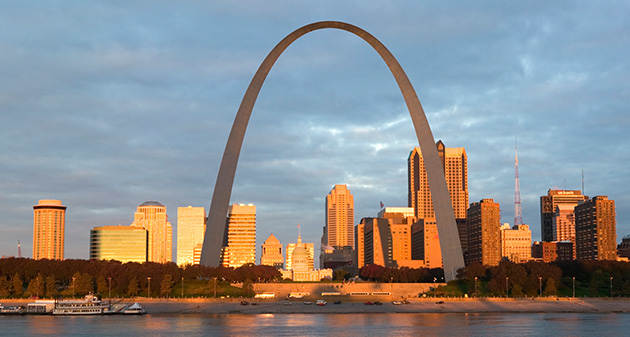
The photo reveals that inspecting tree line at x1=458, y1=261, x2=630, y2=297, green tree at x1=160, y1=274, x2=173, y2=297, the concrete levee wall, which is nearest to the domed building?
the concrete levee wall

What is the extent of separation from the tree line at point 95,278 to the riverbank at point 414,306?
19.0ft

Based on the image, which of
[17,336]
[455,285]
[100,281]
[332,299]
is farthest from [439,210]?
[17,336]

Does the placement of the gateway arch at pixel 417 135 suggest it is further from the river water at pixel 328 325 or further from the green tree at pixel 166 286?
the river water at pixel 328 325

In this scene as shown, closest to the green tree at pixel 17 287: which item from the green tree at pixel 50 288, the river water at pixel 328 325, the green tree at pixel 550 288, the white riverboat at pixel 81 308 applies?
the green tree at pixel 50 288

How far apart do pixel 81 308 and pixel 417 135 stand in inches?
1779

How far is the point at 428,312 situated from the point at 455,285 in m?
17.1

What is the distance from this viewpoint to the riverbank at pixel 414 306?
86.2m

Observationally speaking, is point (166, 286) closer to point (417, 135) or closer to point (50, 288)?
point (50, 288)

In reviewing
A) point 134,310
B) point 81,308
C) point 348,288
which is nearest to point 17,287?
point 81,308

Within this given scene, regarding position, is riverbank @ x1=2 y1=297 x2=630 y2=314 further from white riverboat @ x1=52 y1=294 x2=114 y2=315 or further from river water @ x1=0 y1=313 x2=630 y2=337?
white riverboat @ x1=52 y1=294 x2=114 y2=315

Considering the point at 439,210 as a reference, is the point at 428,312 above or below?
below

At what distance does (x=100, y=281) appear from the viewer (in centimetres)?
10238

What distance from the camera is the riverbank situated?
3393 inches

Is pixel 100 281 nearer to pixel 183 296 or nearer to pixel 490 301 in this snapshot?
pixel 183 296
